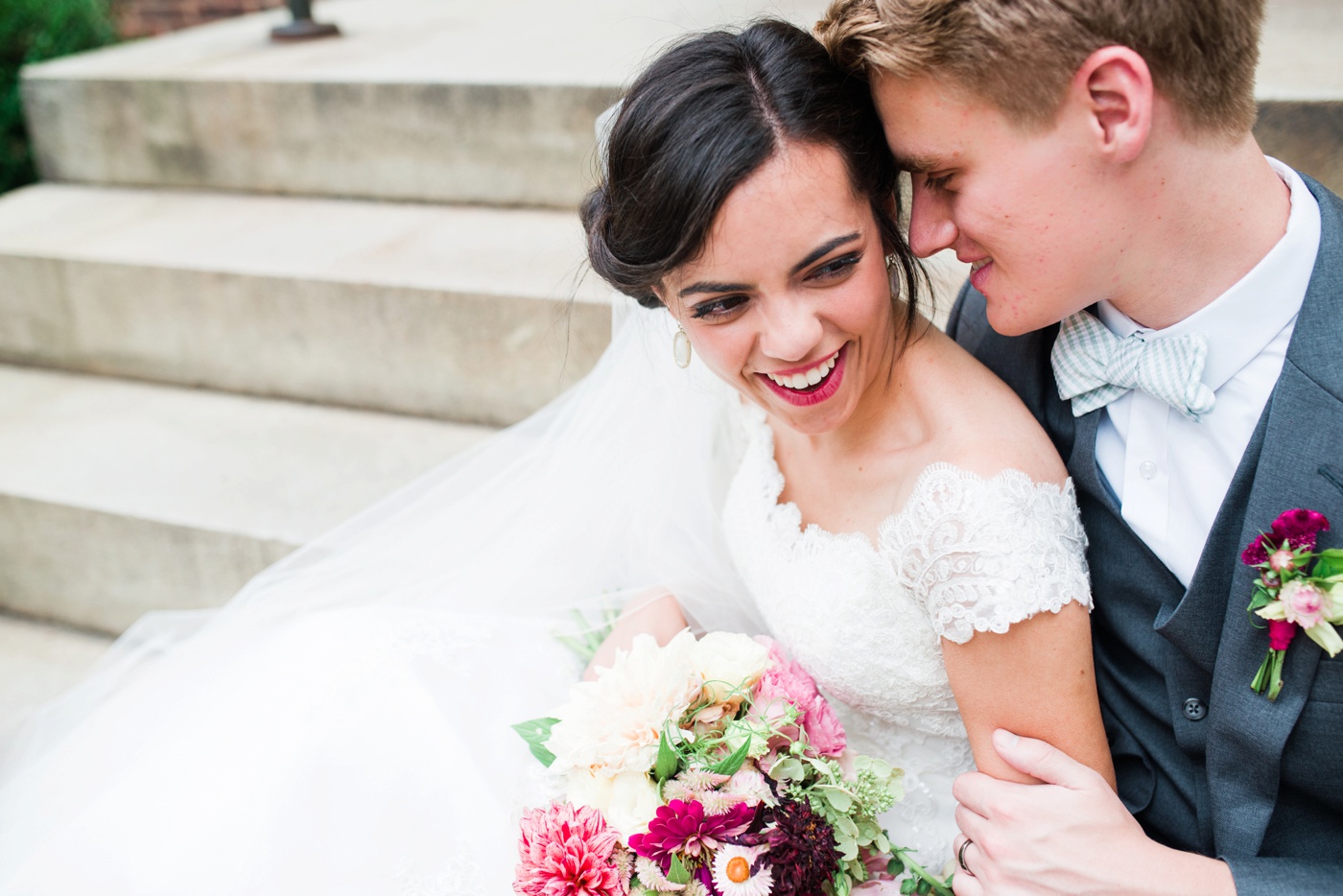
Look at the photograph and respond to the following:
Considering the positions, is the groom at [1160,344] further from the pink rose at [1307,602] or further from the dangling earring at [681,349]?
the dangling earring at [681,349]

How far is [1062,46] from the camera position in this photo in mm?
1301

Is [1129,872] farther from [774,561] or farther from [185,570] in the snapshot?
[185,570]

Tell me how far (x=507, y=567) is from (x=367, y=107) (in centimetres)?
217

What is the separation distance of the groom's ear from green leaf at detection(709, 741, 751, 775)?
902 mm

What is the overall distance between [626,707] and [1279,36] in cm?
297

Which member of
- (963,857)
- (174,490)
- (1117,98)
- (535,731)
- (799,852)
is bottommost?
(174,490)

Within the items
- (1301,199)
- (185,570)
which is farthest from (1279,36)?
(185,570)

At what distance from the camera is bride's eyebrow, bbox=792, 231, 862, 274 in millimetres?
1479

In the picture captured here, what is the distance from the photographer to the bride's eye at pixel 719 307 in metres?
1.57

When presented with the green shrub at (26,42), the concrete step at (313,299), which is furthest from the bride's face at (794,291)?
the green shrub at (26,42)

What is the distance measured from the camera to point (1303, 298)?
4.48ft

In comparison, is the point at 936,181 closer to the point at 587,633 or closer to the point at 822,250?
the point at 822,250

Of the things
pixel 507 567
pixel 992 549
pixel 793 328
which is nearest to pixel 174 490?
pixel 507 567

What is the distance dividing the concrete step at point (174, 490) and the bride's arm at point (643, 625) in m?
1.10
